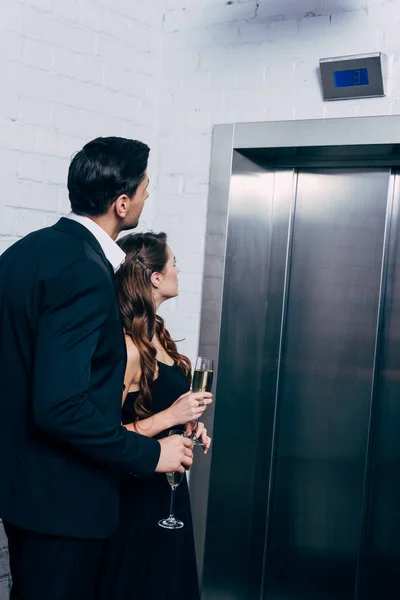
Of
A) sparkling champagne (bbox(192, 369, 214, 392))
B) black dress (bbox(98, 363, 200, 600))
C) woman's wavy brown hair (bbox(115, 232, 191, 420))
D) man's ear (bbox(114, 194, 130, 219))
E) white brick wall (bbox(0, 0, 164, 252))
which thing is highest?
white brick wall (bbox(0, 0, 164, 252))

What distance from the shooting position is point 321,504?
2811 mm

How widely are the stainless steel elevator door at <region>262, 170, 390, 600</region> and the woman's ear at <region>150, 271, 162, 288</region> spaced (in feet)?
2.40

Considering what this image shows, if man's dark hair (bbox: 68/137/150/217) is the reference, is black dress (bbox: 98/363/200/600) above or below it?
below

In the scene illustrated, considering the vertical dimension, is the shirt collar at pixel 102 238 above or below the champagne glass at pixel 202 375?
above

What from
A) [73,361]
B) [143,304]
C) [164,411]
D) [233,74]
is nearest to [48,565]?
[73,361]

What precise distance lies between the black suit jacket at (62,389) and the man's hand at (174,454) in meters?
0.04

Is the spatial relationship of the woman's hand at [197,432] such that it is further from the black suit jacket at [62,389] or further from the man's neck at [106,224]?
the man's neck at [106,224]

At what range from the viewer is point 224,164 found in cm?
282

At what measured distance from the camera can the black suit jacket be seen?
1522 mm

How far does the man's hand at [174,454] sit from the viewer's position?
67.7 inches

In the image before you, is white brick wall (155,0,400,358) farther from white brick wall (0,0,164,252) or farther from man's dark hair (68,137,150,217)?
man's dark hair (68,137,150,217)

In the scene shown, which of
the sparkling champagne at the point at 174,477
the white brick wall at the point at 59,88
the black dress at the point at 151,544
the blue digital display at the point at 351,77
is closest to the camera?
the sparkling champagne at the point at 174,477

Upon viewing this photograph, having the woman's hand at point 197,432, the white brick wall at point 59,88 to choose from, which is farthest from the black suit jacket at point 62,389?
the white brick wall at point 59,88

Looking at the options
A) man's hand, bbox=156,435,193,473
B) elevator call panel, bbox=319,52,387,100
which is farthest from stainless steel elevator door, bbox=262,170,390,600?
man's hand, bbox=156,435,193,473
